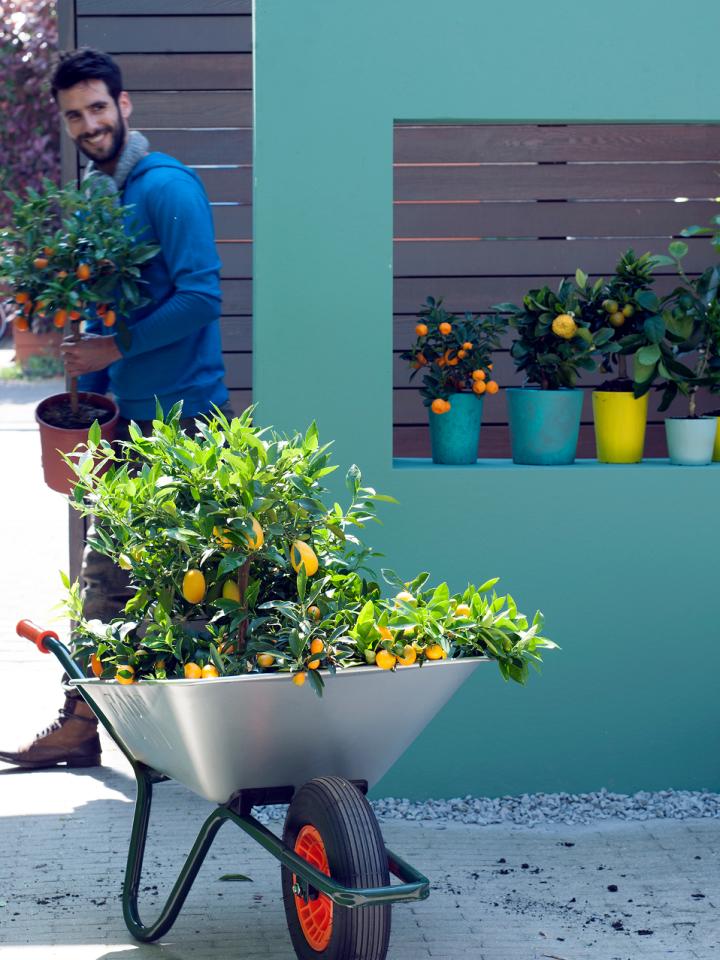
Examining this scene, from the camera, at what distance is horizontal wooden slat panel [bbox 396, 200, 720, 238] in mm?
5051

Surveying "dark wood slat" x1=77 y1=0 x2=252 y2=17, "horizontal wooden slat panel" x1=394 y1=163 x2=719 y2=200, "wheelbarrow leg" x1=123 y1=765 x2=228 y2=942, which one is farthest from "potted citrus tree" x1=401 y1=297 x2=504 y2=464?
"dark wood slat" x1=77 y1=0 x2=252 y2=17

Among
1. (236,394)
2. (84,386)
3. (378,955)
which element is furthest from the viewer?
(236,394)

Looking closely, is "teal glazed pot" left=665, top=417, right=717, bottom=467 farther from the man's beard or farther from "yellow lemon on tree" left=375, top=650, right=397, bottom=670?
the man's beard

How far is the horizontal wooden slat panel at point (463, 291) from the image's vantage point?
507 centimetres

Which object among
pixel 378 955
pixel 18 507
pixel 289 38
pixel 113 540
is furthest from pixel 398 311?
pixel 18 507

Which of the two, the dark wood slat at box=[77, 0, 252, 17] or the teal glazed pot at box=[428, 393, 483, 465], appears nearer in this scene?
the teal glazed pot at box=[428, 393, 483, 465]

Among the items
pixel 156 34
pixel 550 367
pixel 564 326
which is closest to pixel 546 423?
pixel 550 367

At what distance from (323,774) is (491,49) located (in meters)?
1.92

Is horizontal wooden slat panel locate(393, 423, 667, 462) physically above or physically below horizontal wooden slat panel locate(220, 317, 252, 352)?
below

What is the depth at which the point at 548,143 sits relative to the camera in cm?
504

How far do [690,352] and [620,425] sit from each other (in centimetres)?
26

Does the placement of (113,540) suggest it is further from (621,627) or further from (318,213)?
(621,627)

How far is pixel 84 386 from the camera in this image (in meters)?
3.92

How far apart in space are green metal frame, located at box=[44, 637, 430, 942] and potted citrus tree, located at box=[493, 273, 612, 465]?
4.48 ft
